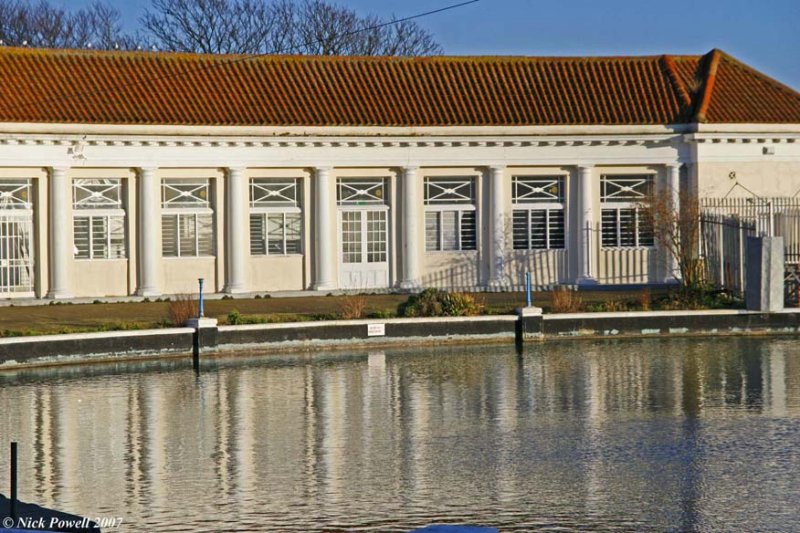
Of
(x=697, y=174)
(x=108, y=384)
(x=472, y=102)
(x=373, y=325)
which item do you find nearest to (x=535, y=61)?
(x=472, y=102)

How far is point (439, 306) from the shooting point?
97.3 feet

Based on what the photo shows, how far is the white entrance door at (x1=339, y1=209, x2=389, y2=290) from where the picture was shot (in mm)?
37250

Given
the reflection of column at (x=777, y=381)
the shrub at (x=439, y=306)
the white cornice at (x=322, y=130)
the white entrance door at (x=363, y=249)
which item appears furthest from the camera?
the white entrance door at (x=363, y=249)

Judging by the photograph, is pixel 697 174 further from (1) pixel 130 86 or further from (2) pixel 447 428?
(2) pixel 447 428

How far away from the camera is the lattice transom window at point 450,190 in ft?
123

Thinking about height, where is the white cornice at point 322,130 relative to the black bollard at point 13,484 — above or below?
above

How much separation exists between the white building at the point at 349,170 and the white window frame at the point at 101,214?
0.05 m

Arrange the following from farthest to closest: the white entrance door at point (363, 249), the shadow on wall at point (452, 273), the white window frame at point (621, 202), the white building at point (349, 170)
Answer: the white window frame at point (621, 202)
the shadow on wall at point (452, 273)
the white entrance door at point (363, 249)
the white building at point (349, 170)

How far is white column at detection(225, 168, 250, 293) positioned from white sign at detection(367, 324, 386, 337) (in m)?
8.51

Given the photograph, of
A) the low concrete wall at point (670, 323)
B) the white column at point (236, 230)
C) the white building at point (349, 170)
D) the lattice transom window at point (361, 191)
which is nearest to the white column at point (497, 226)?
the white building at point (349, 170)

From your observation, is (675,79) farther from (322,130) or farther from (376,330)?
(376,330)

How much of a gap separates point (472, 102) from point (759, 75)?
7.97 meters

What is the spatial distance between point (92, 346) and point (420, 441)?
1004 centimetres

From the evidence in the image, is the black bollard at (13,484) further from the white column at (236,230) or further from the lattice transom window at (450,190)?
the lattice transom window at (450,190)
